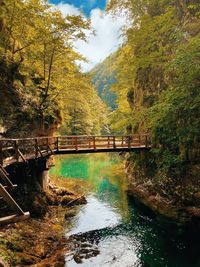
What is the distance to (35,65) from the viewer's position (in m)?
23.9

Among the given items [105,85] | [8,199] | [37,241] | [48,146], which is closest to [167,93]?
[48,146]

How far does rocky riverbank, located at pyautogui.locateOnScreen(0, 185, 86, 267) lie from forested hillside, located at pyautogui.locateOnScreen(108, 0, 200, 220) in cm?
816

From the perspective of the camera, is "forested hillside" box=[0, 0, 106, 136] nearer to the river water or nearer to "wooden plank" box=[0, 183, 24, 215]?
the river water

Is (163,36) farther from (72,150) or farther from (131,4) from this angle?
(72,150)

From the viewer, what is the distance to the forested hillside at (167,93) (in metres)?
18.7

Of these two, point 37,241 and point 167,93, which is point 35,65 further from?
point 37,241

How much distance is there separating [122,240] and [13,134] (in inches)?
396

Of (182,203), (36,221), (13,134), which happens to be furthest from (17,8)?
(182,203)

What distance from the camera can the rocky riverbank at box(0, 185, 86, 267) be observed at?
1261cm

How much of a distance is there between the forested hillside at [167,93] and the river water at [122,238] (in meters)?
2.91

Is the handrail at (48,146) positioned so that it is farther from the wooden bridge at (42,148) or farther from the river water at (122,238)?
the river water at (122,238)

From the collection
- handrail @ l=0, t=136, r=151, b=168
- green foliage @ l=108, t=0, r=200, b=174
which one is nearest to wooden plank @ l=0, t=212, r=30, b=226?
handrail @ l=0, t=136, r=151, b=168

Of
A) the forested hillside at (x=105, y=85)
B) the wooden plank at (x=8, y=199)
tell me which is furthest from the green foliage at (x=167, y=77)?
the forested hillside at (x=105, y=85)

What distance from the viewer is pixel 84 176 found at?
36.4 m
